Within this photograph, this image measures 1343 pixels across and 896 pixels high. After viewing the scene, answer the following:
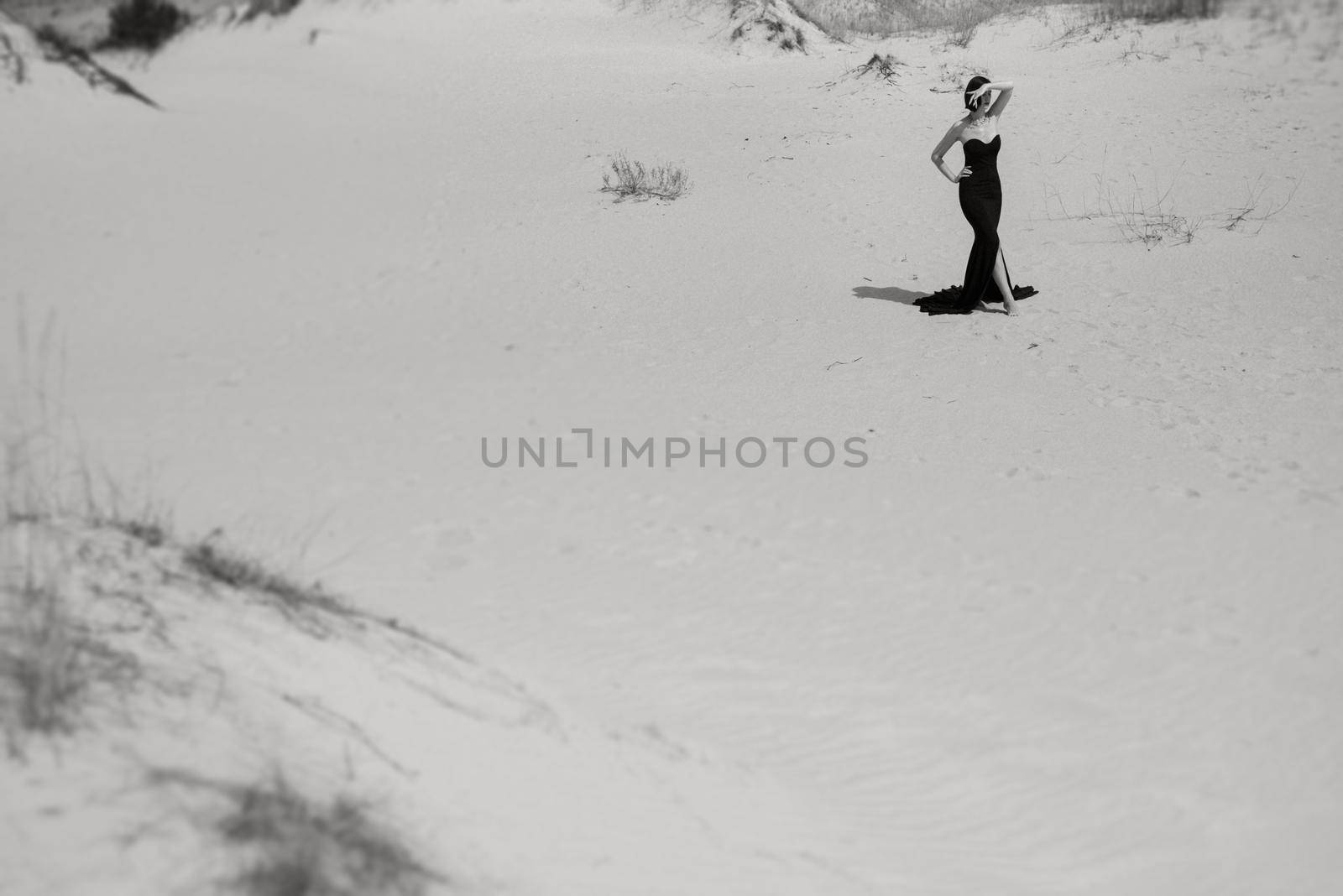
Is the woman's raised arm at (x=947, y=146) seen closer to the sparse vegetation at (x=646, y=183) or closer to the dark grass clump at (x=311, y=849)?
the sparse vegetation at (x=646, y=183)

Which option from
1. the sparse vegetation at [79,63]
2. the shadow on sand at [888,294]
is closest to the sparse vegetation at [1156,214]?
the shadow on sand at [888,294]

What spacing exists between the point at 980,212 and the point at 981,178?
233mm

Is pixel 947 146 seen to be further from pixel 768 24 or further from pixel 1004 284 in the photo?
pixel 768 24

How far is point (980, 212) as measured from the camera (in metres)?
7.08

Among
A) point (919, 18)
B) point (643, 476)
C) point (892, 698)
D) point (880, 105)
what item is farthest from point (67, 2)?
point (892, 698)

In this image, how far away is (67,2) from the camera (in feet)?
85.5

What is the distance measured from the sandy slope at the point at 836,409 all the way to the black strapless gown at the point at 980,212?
284 mm

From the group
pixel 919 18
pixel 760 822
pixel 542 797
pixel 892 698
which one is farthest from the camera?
pixel 919 18

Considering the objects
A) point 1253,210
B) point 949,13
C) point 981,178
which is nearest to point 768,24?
point 949,13

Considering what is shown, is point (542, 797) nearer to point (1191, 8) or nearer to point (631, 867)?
point (631, 867)

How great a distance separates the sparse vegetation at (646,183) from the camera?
1078 centimetres

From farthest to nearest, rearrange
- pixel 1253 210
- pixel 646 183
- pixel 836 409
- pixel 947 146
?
pixel 646 183 < pixel 1253 210 < pixel 947 146 < pixel 836 409

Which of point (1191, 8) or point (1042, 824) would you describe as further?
point (1191, 8)

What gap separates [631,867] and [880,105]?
463 inches
